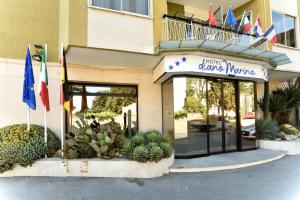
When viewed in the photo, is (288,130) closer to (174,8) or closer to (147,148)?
(174,8)

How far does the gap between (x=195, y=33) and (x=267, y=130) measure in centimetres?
587

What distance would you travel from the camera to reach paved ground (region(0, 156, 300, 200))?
573 centimetres

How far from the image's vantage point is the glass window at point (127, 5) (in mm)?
8500

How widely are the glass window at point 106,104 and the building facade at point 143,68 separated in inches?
1.7

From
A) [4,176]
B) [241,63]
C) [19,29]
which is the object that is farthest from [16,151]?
[241,63]

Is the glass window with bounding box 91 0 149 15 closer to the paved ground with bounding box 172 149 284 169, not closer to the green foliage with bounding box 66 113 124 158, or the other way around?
the green foliage with bounding box 66 113 124 158

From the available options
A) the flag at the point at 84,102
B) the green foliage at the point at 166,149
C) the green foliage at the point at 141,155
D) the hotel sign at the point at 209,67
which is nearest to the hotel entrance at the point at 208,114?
the hotel sign at the point at 209,67

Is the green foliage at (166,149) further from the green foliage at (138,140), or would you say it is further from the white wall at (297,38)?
the white wall at (297,38)

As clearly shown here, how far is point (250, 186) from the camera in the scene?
645 centimetres

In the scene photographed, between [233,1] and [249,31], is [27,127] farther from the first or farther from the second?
[233,1]

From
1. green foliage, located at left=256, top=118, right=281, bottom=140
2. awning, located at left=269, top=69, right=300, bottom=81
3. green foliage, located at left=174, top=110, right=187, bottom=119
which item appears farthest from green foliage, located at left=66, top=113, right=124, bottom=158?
awning, located at left=269, top=69, right=300, bottom=81

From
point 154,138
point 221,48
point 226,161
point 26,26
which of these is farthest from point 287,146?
point 26,26

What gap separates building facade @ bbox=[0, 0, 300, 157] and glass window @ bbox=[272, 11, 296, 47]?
3042mm

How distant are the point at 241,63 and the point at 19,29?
30.0 ft
